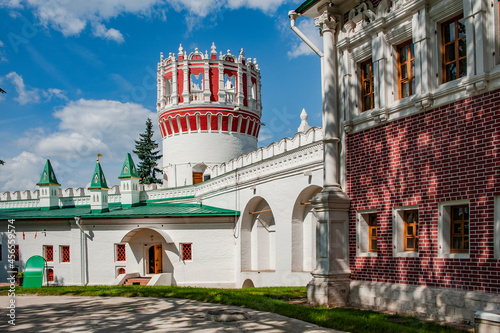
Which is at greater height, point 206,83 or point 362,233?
point 206,83

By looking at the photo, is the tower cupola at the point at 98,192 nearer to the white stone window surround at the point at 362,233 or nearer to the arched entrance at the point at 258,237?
the arched entrance at the point at 258,237

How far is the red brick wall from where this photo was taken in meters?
8.80

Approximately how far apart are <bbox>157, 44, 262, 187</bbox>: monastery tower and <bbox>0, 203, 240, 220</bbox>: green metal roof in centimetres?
396

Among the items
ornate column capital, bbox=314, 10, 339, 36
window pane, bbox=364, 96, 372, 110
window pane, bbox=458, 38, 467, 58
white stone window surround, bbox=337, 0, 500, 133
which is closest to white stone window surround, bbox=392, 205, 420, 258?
white stone window surround, bbox=337, 0, 500, 133

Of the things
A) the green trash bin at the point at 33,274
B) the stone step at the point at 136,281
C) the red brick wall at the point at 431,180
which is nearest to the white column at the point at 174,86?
the stone step at the point at 136,281

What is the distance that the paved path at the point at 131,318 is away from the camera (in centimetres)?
873

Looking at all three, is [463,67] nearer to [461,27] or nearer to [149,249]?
[461,27]

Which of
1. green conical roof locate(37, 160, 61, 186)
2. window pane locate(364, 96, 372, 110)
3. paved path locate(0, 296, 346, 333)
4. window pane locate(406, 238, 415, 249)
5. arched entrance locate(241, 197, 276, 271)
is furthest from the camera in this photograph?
green conical roof locate(37, 160, 61, 186)

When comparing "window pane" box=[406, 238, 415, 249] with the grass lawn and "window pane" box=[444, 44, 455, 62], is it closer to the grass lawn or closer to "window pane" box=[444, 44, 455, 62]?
the grass lawn

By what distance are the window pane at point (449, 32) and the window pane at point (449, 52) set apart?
0.13m

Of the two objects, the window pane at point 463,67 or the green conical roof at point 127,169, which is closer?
the window pane at point 463,67

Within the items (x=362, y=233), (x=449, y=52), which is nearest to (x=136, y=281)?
(x=362, y=233)

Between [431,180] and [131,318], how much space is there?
21.3ft

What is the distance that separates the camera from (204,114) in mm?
33344
